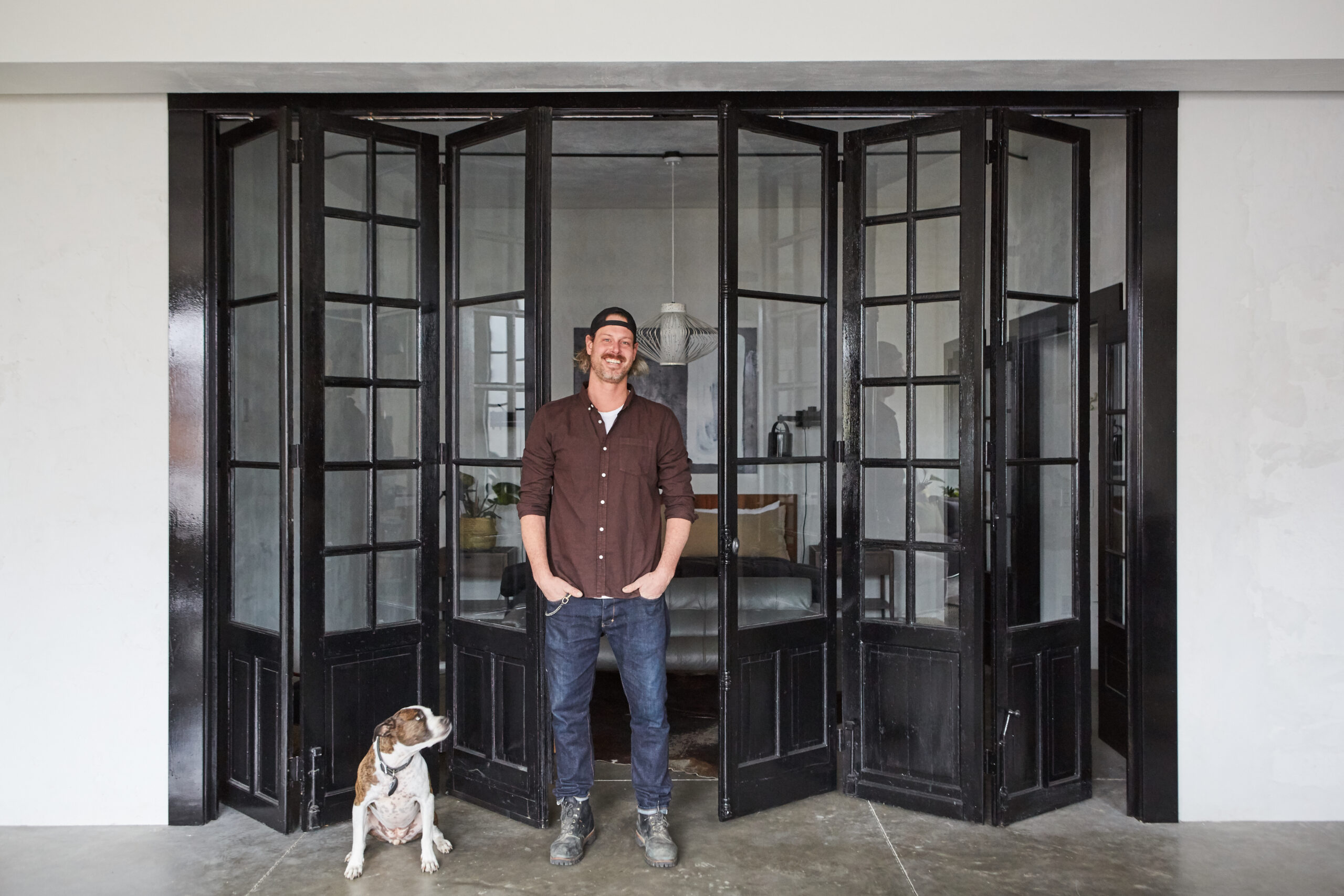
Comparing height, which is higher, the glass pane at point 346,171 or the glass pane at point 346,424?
the glass pane at point 346,171

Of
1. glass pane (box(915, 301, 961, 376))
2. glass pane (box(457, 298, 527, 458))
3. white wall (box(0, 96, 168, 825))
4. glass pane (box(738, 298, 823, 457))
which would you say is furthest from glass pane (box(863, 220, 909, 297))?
white wall (box(0, 96, 168, 825))

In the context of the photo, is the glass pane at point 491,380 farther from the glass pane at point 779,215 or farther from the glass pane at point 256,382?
the glass pane at point 779,215

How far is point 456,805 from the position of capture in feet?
12.3

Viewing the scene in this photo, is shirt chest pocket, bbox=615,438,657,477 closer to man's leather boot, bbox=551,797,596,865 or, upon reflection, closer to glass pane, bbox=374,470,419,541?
glass pane, bbox=374,470,419,541

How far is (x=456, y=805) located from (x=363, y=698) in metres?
0.57

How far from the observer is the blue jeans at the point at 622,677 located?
3.29 metres

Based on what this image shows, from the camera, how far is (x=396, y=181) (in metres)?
3.66

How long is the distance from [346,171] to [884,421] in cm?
226

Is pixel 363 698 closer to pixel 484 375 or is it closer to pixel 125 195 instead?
pixel 484 375

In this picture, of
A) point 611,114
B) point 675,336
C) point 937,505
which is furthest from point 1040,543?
point 675,336

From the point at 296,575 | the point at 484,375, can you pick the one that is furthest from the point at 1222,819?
the point at 296,575

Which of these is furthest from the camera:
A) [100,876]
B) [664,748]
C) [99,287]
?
[99,287]

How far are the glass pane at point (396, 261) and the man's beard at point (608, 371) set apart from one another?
903mm

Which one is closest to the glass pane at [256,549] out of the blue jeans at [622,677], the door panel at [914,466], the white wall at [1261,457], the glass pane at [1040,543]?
the blue jeans at [622,677]
